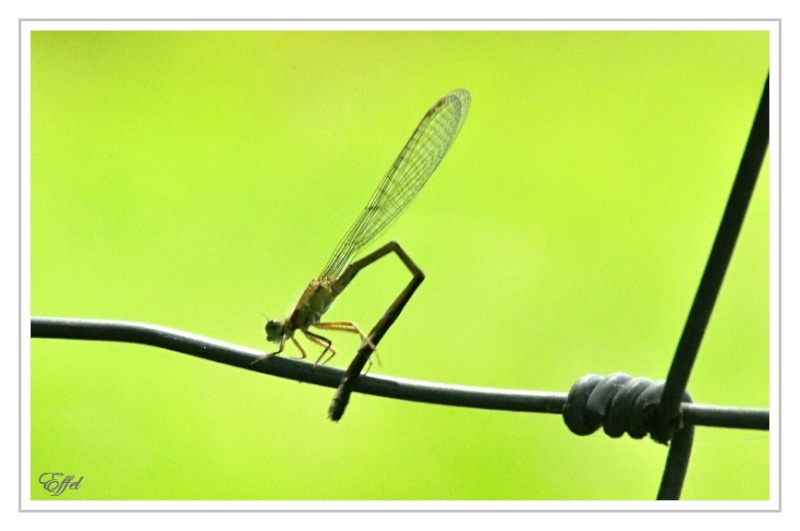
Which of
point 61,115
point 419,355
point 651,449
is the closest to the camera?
point 651,449

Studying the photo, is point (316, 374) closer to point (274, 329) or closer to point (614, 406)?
point (614, 406)

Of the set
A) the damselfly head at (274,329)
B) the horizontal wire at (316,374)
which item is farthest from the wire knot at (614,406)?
the damselfly head at (274,329)

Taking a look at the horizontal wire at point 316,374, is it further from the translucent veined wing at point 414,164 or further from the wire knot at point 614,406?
the translucent veined wing at point 414,164

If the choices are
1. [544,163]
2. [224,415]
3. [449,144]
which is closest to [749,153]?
[449,144]

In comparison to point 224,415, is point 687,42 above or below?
above

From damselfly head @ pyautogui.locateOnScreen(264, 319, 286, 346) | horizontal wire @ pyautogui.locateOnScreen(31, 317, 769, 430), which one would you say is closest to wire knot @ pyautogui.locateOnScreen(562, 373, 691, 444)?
horizontal wire @ pyautogui.locateOnScreen(31, 317, 769, 430)
